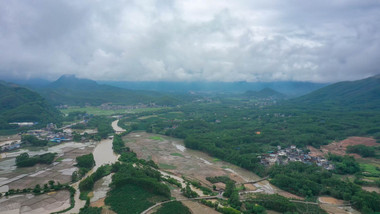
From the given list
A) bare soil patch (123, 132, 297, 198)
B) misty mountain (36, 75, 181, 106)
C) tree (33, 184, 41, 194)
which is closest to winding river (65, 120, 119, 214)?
tree (33, 184, 41, 194)

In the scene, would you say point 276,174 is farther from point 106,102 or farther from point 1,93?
point 106,102

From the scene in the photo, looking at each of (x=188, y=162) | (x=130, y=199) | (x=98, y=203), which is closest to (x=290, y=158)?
(x=188, y=162)

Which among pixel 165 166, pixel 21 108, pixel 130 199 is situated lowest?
pixel 165 166

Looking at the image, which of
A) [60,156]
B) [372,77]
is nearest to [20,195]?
[60,156]

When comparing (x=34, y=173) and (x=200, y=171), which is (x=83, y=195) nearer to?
(x=34, y=173)

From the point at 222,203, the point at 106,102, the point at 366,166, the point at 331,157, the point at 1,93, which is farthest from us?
the point at 106,102

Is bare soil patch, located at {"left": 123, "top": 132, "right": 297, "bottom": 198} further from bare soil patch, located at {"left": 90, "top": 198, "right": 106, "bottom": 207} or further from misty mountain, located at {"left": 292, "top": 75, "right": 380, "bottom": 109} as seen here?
misty mountain, located at {"left": 292, "top": 75, "right": 380, "bottom": 109}
